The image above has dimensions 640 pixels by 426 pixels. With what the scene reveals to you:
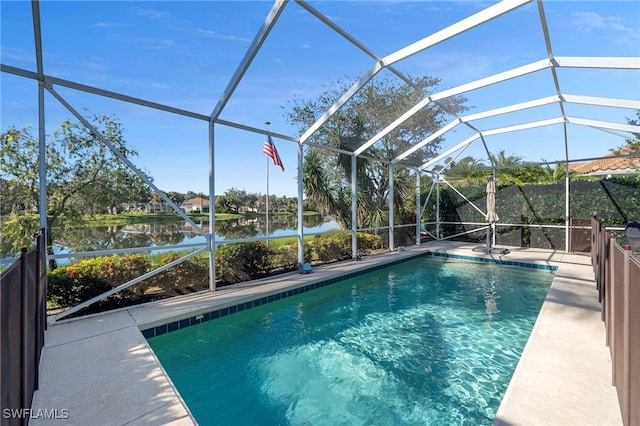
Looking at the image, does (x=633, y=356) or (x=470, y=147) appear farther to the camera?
(x=470, y=147)

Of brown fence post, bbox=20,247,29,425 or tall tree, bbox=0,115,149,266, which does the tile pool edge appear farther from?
tall tree, bbox=0,115,149,266

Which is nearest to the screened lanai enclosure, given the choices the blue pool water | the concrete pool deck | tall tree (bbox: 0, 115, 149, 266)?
tall tree (bbox: 0, 115, 149, 266)

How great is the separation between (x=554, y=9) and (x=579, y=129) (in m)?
6.50

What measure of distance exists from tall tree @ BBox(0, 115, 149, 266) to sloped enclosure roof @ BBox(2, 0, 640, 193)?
316 millimetres

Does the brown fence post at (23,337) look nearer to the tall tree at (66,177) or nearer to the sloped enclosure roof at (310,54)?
the sloped enclosure roof at (310,54)

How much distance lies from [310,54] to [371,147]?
17.9 feet

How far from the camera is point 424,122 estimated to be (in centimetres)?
948

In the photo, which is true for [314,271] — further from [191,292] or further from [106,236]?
[106,236]

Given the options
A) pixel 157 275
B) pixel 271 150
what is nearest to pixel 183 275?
pixel 157 275

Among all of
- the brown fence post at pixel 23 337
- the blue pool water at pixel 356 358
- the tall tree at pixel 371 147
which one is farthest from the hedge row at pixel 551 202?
the brown fence post at pixel 23 337

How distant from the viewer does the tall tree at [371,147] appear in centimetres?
935

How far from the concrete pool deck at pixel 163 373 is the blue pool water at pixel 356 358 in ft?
1.29

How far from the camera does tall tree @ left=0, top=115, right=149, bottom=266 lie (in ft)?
16.9

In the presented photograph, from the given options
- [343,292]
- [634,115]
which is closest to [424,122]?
[343,292]
